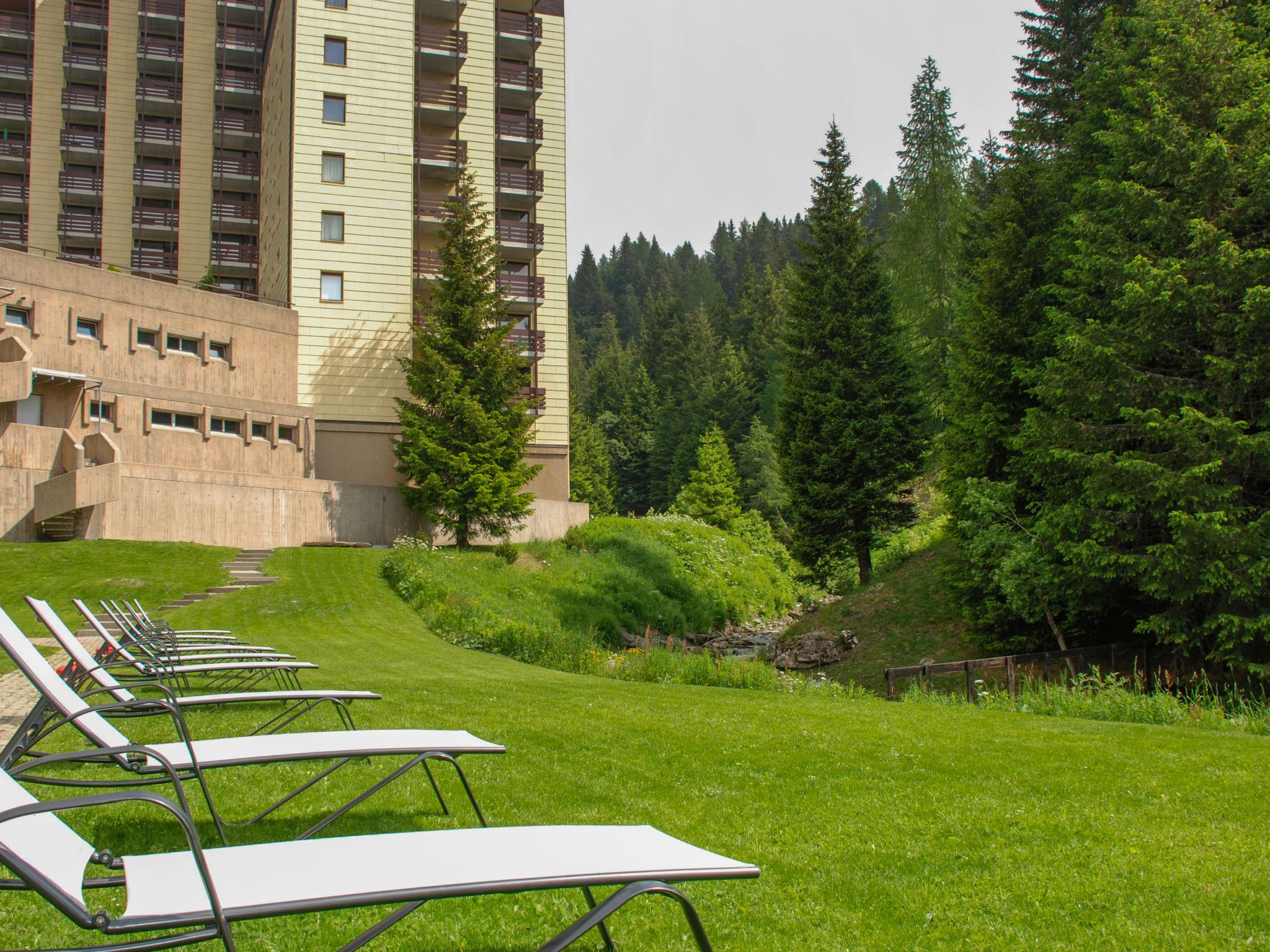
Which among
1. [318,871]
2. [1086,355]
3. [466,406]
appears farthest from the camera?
[466,406]

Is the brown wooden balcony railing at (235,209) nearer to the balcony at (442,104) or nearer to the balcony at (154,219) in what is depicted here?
the balcony at (154,219)

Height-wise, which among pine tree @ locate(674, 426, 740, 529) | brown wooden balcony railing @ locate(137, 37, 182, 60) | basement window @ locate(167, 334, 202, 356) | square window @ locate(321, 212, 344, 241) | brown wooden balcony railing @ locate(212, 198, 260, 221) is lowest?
pine tree @ locate(674, 426, 740, 529)

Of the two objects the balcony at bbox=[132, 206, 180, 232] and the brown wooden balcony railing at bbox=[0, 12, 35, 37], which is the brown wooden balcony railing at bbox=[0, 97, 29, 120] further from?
the balcony at bbox=[132, 206, 180, 232]

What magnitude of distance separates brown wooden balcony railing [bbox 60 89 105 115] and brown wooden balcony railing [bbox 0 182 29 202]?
3.35 meters

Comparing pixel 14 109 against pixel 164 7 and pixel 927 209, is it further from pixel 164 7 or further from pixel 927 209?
pixel 927 209

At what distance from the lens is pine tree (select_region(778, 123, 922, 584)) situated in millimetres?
30172

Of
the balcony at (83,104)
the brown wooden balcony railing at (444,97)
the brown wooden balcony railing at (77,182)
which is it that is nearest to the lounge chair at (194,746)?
the brown wooden balcony railing at (444,97)

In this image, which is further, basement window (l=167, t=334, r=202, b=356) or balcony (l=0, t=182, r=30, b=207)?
balcony (l=0, t=182, r=30, b=207)

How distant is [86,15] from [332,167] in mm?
20781

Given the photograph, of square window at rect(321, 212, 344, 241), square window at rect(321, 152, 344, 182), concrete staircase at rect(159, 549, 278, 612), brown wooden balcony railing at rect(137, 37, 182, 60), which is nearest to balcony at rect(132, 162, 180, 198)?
brown wooden balcony railing at rect(137, 37, 182, 60)

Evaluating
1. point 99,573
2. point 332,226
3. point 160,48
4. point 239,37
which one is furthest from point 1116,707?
point 160,48

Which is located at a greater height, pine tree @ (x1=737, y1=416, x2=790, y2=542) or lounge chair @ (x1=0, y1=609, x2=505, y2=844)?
pine tree @ (x1=737, y1=416, x2=790, y2=542)

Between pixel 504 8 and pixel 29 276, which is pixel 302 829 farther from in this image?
pixel 504 8

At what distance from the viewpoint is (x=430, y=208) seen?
37750mm
